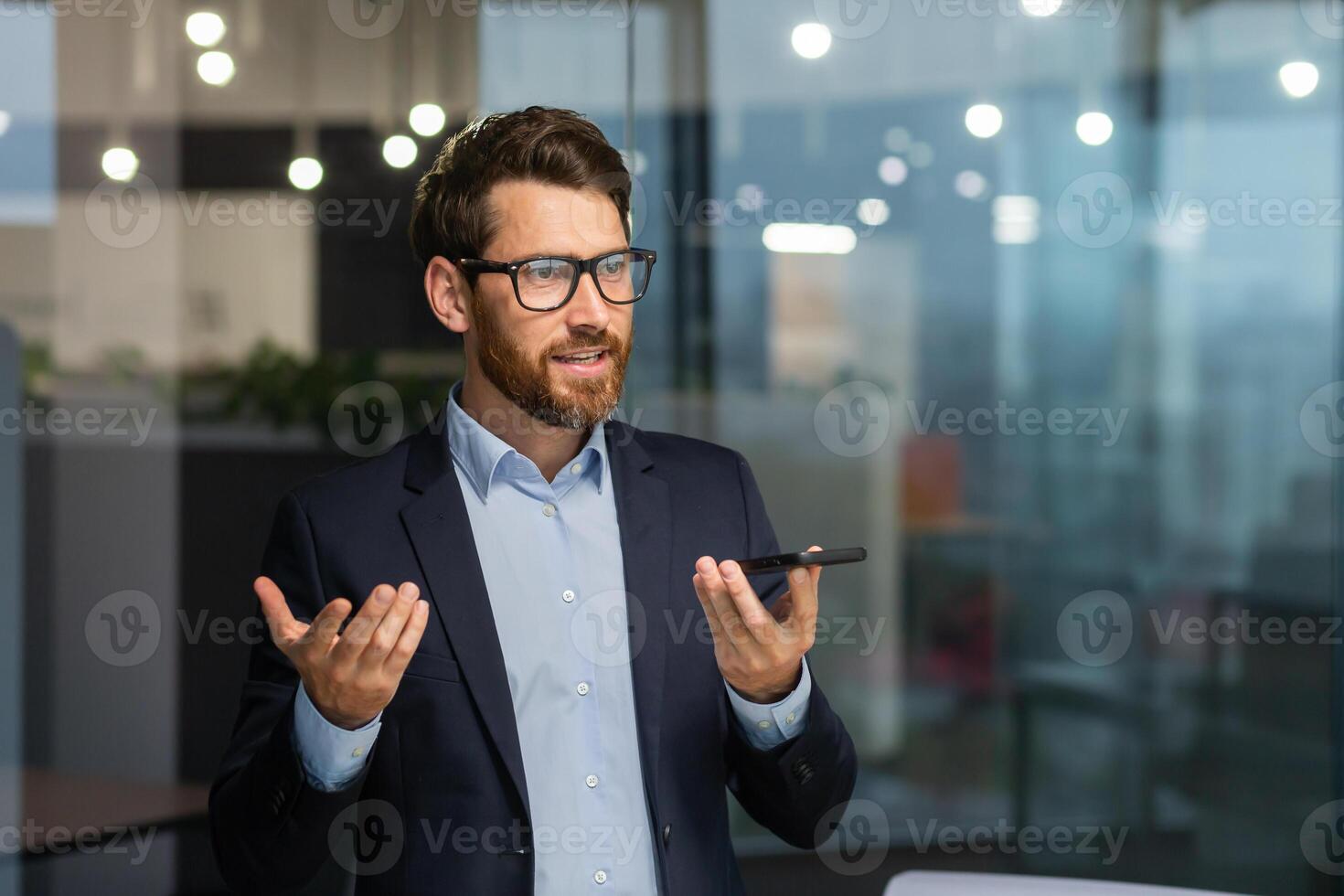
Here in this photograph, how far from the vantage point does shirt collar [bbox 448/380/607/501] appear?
1.59 meters

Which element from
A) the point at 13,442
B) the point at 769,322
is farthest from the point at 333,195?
the point at 769,322

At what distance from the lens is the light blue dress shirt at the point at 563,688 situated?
4.75ft

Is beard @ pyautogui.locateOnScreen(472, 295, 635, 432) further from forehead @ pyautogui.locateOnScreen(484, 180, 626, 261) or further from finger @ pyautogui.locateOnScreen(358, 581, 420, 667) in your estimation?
finger @ pyautogui.locateOnScreen(358, 581, 420, 667)

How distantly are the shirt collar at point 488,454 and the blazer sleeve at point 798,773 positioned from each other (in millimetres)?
297

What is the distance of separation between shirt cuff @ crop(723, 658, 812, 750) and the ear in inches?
25.7

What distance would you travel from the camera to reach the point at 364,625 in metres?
1.24

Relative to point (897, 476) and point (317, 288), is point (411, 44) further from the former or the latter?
point (897, 476)

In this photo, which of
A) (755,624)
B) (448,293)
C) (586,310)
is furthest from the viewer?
(448,293)

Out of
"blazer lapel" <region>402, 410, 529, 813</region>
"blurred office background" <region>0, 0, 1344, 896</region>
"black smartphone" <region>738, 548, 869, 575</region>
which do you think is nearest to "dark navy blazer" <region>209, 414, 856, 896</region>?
"blazer lapel" <region>402, 410, 529, 813</region>

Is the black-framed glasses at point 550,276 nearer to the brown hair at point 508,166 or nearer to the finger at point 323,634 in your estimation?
the brown hair at point 508,166

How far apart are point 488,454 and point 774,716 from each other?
52 centimetres

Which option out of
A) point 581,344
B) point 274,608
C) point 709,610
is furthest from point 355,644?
point 581,344

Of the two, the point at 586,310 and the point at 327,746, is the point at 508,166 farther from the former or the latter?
the point at 327,746

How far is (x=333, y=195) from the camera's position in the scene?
292 cm
